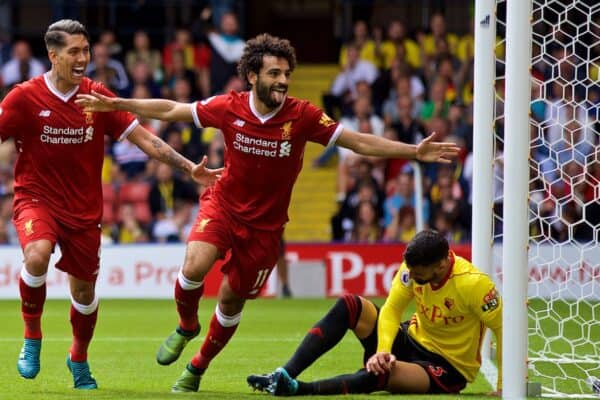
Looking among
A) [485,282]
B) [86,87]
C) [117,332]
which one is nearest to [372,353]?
[485,282]

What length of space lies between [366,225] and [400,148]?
10.4m

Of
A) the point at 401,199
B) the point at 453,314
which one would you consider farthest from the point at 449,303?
the point at 401,199

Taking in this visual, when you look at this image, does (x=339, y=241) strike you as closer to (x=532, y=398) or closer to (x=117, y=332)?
(x=117, y=332)

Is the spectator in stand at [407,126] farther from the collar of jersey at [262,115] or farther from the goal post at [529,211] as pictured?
the collar of jersey at [262,115]

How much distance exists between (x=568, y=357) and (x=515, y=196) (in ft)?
9.95

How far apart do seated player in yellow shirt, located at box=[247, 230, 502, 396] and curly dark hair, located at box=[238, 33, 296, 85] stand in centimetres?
160

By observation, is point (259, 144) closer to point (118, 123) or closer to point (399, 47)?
point (118, 123)

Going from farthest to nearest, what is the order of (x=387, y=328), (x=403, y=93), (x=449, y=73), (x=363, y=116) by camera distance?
(x=449, y=73)
(x=403, y=93)
(x=363, y=116)
(x=387, y=328)

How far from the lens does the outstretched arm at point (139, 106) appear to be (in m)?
8.34

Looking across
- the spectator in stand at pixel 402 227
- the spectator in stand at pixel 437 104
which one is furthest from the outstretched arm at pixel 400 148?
the spectator in stand at pixel 437 104

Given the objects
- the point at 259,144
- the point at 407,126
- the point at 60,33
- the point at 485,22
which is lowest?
the point at 407,126

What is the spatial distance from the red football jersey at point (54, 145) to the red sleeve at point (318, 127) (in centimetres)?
133

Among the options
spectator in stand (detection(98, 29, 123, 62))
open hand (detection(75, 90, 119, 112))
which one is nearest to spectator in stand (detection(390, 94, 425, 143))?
spectator in stand (detection(98, 29, 123, 62))

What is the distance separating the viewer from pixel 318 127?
28.3 feet
